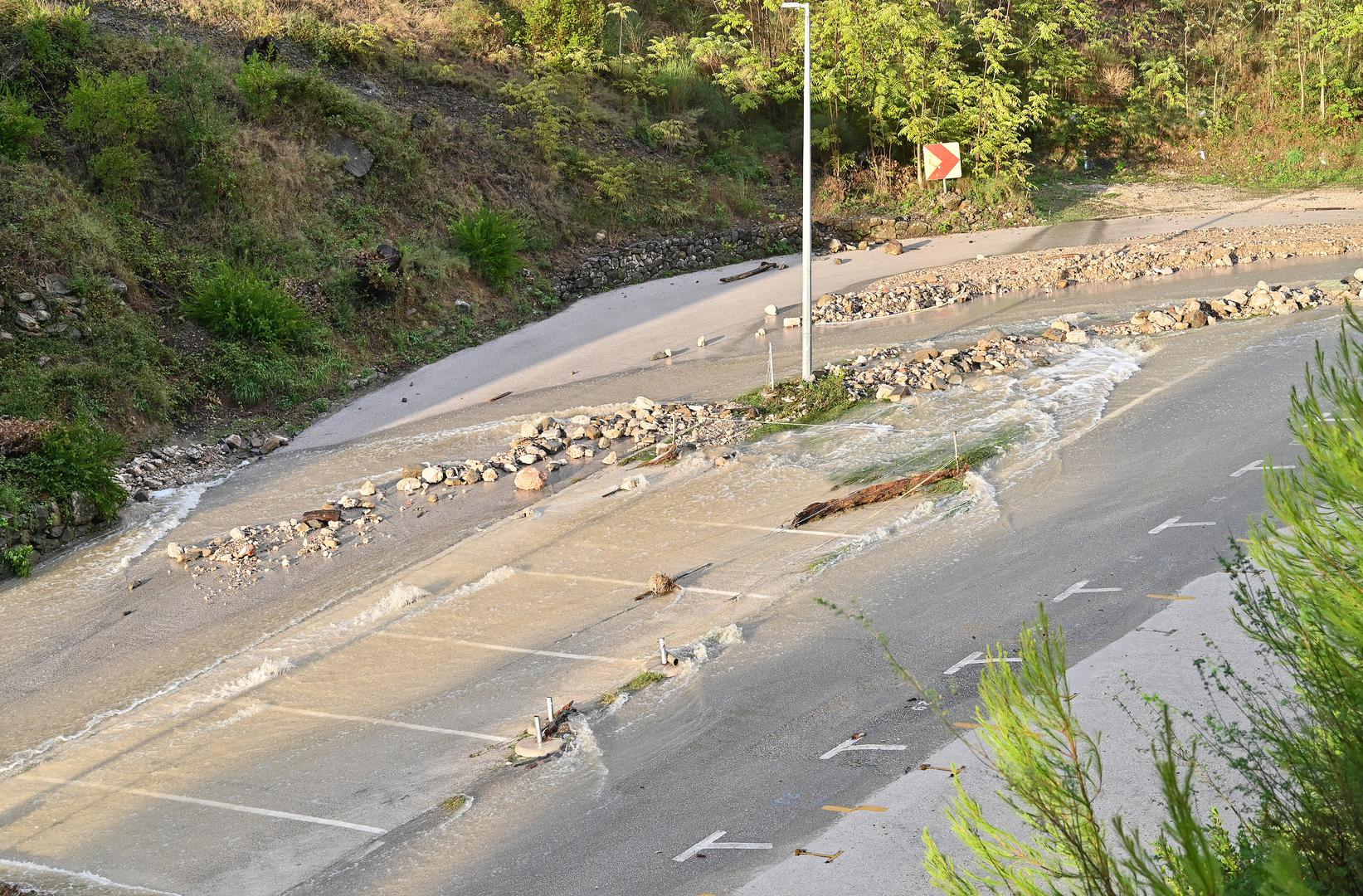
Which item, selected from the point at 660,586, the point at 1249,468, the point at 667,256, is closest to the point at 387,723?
the point at 660,586

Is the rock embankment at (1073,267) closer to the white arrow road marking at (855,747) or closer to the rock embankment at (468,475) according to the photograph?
the rock embankment at (468,475)

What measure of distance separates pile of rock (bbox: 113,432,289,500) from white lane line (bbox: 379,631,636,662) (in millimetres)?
6890

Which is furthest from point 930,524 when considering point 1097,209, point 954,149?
point 1097,209

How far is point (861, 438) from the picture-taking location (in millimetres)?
16875

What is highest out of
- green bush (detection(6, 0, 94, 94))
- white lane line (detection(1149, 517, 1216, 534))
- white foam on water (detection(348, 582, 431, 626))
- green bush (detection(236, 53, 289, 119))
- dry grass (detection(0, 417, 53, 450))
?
green bush (detection(6, 0, 94, 94))

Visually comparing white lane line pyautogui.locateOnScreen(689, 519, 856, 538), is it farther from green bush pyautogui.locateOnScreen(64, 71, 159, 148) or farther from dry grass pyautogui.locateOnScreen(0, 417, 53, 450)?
green bush pyautogui.locateOnScreen(64, 71, 159, 148)

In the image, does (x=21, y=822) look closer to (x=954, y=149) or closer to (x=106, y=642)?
(x=106, y=642)

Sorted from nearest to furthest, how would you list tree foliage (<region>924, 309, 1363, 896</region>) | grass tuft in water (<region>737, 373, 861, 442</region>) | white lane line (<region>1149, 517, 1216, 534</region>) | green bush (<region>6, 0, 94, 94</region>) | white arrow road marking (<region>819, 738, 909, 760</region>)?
1. tree foliage (<region>924, 309, 1363, 896</region>)
2. white arrow road marking (<region>819, 738, 909, 760</region>)
3. white lane line (<region>1149, 517, 1216, 534</region>)
4. grass tuft in water (<region>737, 373, 861, 442</region>)
5. green bush (<region>6, 0, 94, 94</region>)

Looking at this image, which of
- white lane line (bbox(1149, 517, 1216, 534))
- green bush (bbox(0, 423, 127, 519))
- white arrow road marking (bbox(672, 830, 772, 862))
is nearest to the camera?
white arrow road marking (bbox(672, 830, 772, 862))

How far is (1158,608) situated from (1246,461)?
4.13m

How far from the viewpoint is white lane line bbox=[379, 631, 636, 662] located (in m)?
11.5

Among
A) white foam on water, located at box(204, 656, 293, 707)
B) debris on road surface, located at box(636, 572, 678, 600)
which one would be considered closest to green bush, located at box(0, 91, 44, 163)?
white foam on water, located at box(204, 656, 293, 707)

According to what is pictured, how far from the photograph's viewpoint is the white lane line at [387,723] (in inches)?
409

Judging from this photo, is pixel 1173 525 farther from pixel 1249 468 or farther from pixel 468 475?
pixel 468 475
